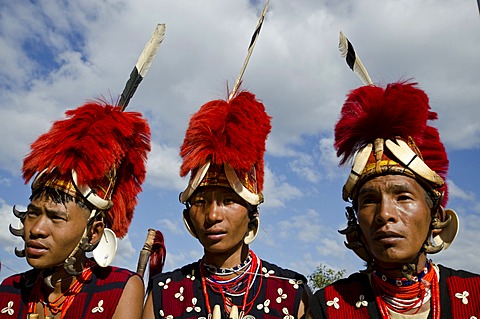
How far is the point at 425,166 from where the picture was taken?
326 cm

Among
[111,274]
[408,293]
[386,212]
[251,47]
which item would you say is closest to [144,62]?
[251,47]

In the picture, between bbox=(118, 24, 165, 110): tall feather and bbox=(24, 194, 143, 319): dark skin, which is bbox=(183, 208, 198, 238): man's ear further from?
bbox=(118, 24, 165, 110): tall feather

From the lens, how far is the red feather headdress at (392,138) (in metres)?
3.27

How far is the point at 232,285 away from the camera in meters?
3.91

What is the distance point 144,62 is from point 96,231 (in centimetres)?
154

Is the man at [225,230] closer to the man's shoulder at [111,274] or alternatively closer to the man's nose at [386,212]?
the man's shoulder at [111,274]

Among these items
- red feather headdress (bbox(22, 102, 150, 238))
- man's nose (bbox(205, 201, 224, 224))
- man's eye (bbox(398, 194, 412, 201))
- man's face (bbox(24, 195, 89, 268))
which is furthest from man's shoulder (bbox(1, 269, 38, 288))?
man's eye (bbox(398, 194, 412, 201))

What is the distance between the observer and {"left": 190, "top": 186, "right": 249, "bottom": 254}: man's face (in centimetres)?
379

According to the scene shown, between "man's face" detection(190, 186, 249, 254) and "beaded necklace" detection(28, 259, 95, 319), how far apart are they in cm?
92

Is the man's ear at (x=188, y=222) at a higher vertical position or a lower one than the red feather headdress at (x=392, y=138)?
lower

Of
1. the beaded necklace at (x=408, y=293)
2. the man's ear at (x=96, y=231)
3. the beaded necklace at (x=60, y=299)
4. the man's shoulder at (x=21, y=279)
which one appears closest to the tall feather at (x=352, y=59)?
the beaded necklace at (x=408, y=293)

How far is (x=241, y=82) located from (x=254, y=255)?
137 cm

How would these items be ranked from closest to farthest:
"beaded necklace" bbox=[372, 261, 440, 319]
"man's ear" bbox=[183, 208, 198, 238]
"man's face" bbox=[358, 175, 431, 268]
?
"man's face" bbox=[358, 175, 431, 268] < "beaded necklace" bbox=[372, 261, 440, 319] < "man's ear" bbox=[183, 208, 198, 238]

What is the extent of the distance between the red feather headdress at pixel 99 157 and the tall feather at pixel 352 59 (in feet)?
5.42
